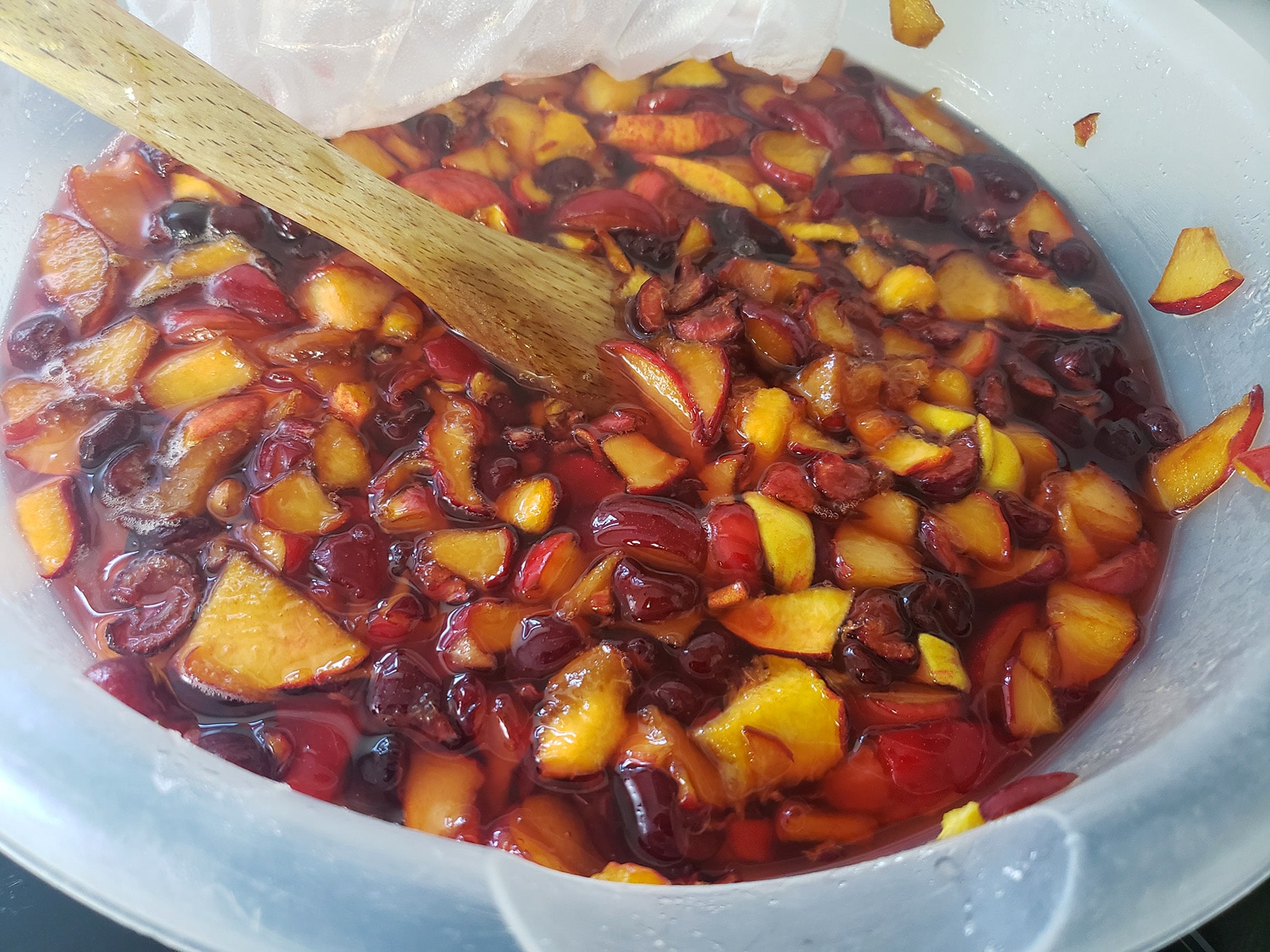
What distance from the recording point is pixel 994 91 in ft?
5.46

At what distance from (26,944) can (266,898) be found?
0.52 meters

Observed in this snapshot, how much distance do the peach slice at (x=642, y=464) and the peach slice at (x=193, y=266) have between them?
0.66 metres

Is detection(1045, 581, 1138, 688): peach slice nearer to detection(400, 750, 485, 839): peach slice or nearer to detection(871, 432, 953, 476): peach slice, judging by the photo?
detection(871, 432, 953, 476): peach slice

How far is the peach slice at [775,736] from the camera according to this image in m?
0.88

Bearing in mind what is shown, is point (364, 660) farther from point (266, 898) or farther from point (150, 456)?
point (150, 456)

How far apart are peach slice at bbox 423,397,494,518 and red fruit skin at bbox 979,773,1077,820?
68cm

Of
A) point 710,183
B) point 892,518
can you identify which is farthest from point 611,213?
point 892,518

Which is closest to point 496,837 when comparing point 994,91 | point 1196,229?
point 1196,229

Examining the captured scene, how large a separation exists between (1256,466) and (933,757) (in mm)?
581

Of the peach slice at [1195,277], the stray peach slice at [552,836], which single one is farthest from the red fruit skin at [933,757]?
the peach slice at [1195,277]

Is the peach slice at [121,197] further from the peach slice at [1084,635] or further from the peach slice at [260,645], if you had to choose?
the peach slice at [1084,635]

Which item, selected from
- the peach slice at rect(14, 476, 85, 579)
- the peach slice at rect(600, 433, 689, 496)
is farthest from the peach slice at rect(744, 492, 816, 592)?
the peach slice at rect(14, 476, 85, 579)

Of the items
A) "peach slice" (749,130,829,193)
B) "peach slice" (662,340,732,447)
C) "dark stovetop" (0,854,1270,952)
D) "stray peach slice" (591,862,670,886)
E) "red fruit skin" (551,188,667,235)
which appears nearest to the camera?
"stray peach slice" (591,862,670,886)

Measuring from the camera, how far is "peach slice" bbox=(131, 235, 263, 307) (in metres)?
1.24
